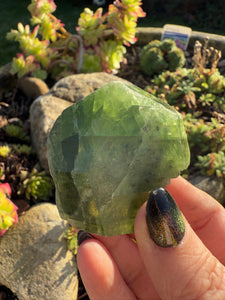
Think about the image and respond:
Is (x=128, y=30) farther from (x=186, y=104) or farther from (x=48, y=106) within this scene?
(x=48, y=106)

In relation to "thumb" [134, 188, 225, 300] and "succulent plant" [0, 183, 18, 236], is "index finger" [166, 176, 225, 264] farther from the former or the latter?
Answer: "succulent plant" [0, 183, 18, 236]

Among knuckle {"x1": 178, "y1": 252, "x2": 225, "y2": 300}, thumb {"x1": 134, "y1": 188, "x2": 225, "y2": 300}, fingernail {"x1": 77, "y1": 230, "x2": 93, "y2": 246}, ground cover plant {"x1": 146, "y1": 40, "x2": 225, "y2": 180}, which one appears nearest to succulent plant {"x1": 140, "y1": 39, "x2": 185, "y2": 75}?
ground cover plant {"x1": 146, "y1": 40, "x2": 225, "y2": 180}

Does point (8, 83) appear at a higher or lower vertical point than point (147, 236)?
lower

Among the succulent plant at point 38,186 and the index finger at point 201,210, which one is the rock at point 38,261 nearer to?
the succulent plant at point 38,186

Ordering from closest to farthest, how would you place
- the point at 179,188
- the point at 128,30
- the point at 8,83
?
the point at 179,188 → the point at 128,30 → the point at 8,83

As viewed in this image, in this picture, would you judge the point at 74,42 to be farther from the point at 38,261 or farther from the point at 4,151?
the point at 38,261

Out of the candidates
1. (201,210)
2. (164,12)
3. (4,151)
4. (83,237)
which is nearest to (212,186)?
(201,210)

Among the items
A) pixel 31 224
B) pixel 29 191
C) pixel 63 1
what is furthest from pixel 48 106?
pixel 63 1
